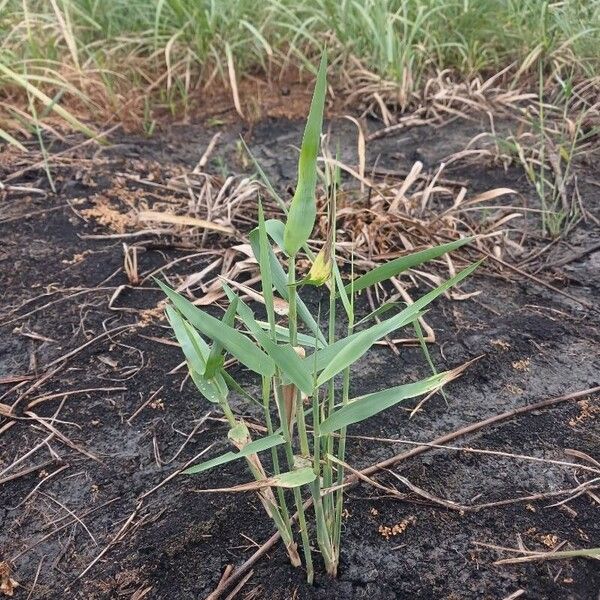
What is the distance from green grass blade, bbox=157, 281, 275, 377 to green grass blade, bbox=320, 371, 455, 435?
0.10m

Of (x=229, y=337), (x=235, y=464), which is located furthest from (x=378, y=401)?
(x=235, y=464)

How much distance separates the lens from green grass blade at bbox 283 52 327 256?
22.2 inches

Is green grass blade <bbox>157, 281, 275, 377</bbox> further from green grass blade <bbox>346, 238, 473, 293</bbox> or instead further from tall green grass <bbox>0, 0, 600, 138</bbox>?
tall green grass <bbox>0, 0, 600, 138</bbox>

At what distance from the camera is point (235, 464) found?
105cm

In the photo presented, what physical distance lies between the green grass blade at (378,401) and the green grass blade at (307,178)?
0.19 metres

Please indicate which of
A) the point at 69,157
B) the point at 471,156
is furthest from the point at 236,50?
the point at 471,156

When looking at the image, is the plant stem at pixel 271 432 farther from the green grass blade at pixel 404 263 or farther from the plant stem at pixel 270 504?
the green grass blade at pixel 404 263

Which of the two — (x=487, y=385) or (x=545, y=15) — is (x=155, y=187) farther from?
(x=545, y=15)

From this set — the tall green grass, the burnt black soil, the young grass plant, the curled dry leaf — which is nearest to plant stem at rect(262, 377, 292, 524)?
the young grass plant

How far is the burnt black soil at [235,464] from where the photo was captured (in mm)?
883

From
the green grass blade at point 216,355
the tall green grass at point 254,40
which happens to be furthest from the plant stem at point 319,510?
the tall green grass at point 254,40

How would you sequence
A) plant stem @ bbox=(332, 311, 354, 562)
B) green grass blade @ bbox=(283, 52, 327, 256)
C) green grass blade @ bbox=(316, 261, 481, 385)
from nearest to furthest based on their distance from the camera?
green grass blade @ bbox=(283, 52, 327, 256)
green grass blade @ bbox=(316, 261, 481, 385)
plant stem @ bbox=(332, 311, 354, 562)

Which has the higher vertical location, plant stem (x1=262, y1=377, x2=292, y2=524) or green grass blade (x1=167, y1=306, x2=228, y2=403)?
green grass blade (x1=167, y1=306, x2=228, y2=403)

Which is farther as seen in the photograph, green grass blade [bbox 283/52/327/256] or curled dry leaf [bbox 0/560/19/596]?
curled dry leaf [bbox 0/560/19/596]
